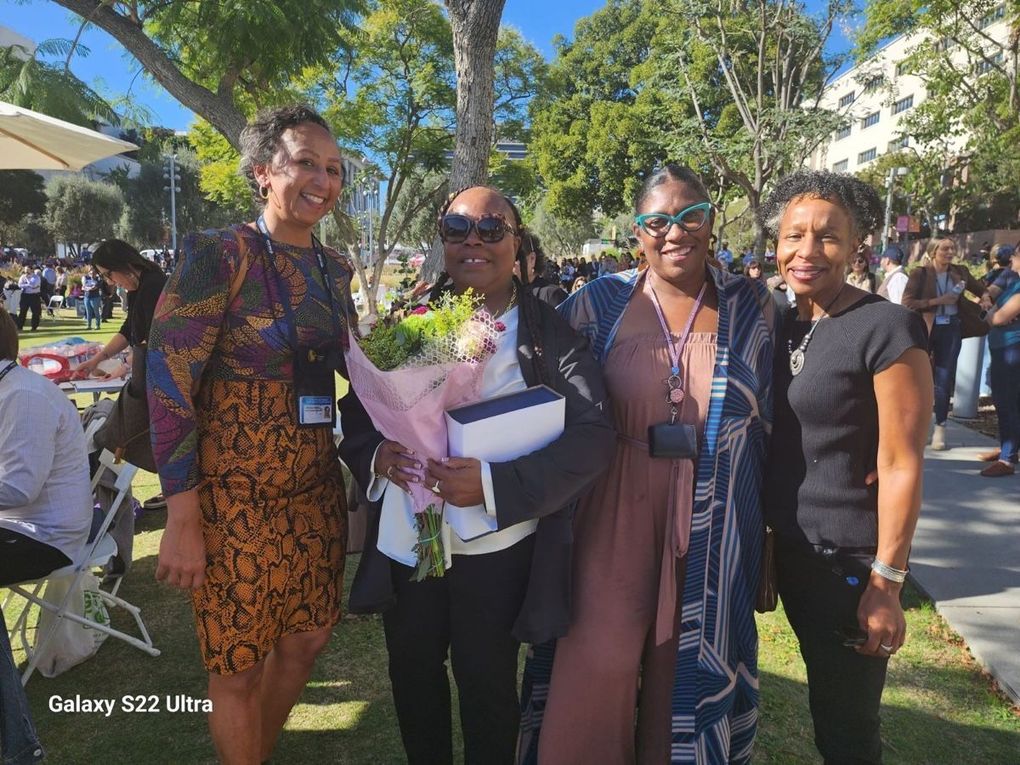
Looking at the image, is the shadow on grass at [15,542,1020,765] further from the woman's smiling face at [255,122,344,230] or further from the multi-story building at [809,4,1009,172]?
the multi-story building at [809,4,1009,172]

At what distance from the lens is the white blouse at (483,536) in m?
1.95

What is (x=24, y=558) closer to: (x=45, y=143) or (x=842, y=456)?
(x=45, y=143)

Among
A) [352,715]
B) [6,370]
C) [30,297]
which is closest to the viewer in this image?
[6,370]

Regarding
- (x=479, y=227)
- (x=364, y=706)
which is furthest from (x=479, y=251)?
(x=364, y=706)

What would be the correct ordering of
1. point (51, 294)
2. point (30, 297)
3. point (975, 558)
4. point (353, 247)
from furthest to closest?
1. point (51, 294)
2. point (353, 247)
3. point (30, 297)
4. point (975, 558)

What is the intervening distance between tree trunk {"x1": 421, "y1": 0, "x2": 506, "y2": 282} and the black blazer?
2.33m

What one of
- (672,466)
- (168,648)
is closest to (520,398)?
(672,466)

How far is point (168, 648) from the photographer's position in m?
3.46

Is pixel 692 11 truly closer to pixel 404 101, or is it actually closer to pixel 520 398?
pixel 404 101

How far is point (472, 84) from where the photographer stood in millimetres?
4500

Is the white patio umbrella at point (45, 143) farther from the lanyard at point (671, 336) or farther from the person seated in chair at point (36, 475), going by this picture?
the lanyard at point (671, 336)

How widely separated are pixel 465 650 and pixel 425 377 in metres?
0.85

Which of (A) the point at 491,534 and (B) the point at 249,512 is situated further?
(B) the point at 249,512

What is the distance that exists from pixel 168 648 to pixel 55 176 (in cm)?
5425
